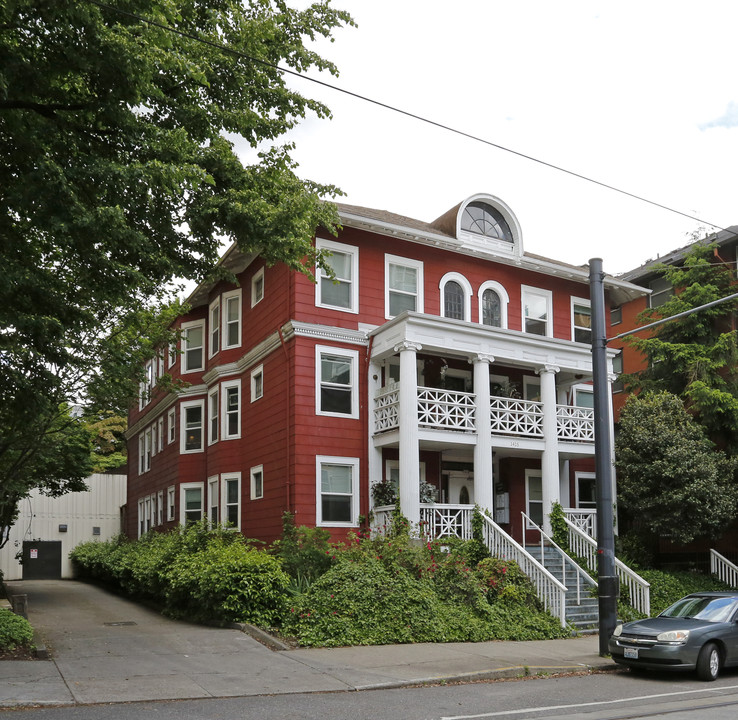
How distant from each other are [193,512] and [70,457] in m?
4.35

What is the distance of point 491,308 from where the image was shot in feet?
82.4

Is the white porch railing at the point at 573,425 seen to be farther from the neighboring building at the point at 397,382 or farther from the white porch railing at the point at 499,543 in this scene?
the white porch railing at the point at 499,543

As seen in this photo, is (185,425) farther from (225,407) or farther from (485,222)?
(485,222)

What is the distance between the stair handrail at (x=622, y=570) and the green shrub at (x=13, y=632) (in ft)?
40.9

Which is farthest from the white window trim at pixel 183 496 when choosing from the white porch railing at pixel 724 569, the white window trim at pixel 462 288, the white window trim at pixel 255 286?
the white porch railing at pixel 724 569

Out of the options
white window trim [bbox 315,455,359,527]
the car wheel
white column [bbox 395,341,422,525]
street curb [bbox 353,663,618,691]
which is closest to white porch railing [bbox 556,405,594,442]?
white column [bbox 395,341,422,525]

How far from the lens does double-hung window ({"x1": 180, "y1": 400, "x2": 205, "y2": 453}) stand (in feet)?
93.0

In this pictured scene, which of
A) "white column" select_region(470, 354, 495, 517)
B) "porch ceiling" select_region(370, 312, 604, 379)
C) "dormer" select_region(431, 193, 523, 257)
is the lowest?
"white column" select_region(470, 354, 495, 517)

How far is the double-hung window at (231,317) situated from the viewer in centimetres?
2680

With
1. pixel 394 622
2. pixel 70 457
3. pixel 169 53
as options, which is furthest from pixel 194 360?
pixel 169 53

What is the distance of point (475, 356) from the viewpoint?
2194 centimetres

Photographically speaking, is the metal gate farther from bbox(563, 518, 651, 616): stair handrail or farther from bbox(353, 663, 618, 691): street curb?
bbox(353, 663, 618, 691): street curb

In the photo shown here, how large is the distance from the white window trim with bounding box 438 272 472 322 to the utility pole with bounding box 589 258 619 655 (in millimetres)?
8382

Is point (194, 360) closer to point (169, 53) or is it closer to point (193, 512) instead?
point (193, 512)
